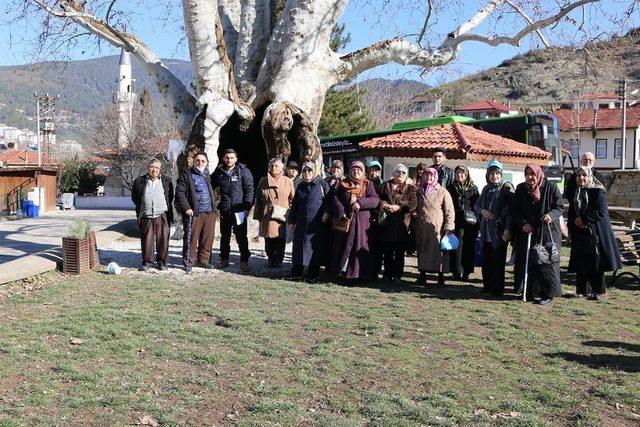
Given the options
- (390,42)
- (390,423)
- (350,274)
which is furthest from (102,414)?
(390,42)

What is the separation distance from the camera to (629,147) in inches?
2377

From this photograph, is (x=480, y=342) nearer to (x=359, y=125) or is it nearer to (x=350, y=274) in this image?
(x=350, y=274)

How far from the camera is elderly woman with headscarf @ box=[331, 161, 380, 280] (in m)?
8.98

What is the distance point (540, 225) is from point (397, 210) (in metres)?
1.78

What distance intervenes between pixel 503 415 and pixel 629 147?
61622 mm

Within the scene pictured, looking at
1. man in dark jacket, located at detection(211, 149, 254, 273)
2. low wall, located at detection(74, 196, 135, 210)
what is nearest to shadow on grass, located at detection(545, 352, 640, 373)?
man in dark jacket, located at detection(211, 149, 254, 273)

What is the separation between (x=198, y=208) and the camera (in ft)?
32.3

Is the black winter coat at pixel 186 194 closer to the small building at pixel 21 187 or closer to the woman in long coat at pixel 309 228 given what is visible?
the woman in long coat at pixel 309 228

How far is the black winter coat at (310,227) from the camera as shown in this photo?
30.5 ft

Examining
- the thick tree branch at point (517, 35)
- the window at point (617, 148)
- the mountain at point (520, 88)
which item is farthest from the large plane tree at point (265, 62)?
the window at point (617, 148)

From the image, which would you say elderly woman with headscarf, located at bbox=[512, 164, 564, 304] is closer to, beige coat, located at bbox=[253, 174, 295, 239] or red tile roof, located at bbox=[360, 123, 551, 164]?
beige coat, located at bbox=[253, 174, 295, 239]

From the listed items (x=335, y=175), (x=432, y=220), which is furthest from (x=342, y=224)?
(x=335, y=175)

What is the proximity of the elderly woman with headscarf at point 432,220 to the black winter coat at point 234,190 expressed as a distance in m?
2.57

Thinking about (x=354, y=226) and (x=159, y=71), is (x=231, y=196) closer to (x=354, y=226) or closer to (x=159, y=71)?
(x=354, y=226)
